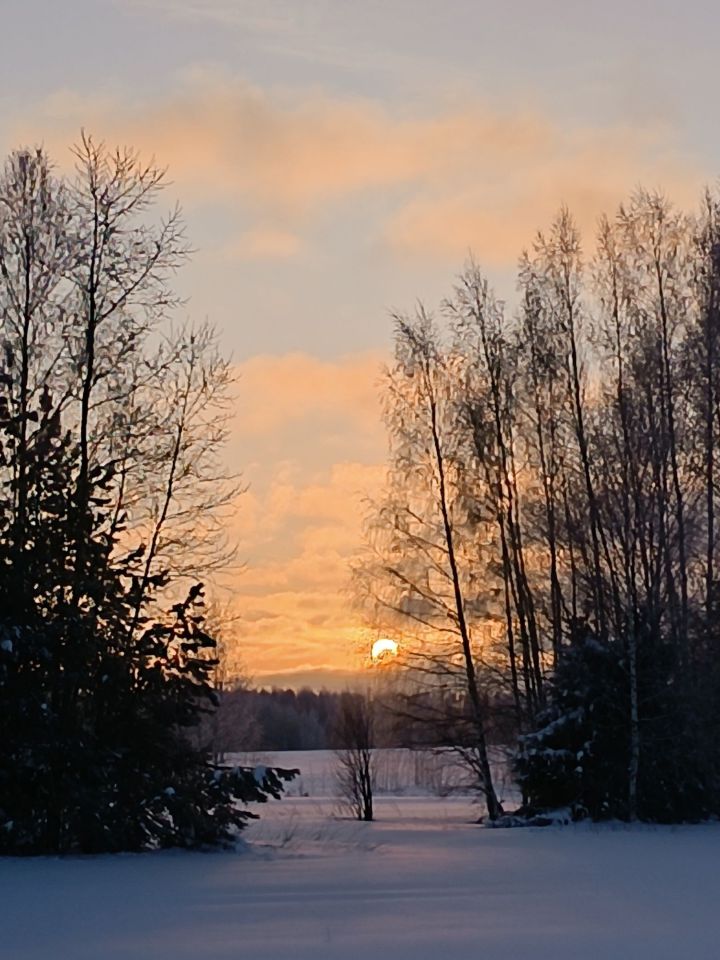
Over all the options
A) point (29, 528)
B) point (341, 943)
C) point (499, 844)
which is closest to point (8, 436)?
point (29, 528)

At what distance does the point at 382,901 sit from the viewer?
1212 centimetres

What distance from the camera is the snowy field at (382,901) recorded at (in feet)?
30.8

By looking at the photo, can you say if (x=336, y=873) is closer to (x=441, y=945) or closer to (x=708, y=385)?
(x=441, y=945)

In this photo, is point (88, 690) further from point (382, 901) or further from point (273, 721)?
point (273, 721)

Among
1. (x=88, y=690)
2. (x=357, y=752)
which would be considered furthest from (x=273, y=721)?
(x=88, y=690)

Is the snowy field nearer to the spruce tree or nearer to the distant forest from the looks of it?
the spruce tree

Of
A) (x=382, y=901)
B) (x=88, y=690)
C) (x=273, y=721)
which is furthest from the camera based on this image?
(x=273, y=721)

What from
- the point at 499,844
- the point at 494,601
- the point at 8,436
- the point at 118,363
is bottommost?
the point at 499,844

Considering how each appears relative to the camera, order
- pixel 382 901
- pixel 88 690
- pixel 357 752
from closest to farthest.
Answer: pixel 382 901 → pixel 88 690 → pixel 357 752

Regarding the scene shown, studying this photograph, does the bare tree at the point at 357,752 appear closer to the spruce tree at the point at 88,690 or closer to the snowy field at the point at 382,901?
the snowy field at the point at 382,901

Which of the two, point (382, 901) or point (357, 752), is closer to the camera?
point (382, 901)

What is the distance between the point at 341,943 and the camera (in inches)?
376

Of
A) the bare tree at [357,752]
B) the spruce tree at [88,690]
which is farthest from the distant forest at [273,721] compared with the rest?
the spruce tree at [88,690]

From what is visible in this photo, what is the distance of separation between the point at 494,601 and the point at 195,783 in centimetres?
987
